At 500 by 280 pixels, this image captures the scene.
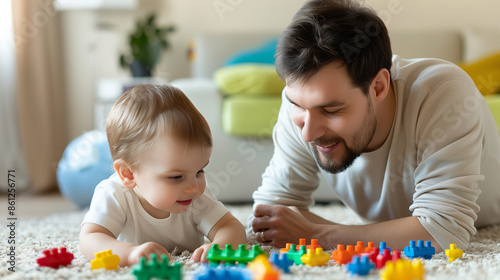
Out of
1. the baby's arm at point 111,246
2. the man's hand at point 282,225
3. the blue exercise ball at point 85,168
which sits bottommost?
the blue exercise ball at point 85,168

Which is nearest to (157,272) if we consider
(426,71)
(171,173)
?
(171,173)

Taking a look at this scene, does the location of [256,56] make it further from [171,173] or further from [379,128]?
[171,173]

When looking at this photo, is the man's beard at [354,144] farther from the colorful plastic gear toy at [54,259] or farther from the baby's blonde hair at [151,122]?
the colorful plastic gear toy at [54,259]

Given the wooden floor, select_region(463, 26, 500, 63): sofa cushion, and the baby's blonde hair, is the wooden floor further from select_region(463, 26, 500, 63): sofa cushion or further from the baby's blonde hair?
select_region(463, 26, 500, 63): sofa cushion

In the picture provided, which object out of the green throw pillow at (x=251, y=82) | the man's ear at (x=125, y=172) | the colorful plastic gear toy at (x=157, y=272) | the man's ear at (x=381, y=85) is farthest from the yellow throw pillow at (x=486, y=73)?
the colorful plastic gear toy at (x=157, y=272)

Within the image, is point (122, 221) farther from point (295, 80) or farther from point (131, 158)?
point (295, 80)

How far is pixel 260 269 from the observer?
763mm

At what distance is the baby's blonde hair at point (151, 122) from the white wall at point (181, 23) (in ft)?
7.65

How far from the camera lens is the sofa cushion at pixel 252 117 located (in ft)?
7.29

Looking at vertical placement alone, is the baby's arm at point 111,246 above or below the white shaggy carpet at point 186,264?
above

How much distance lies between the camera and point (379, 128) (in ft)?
4.28

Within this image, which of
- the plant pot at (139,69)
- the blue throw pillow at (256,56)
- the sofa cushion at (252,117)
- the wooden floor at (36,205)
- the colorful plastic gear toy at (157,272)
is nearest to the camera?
the colorful plastic gear toy at (157,272)

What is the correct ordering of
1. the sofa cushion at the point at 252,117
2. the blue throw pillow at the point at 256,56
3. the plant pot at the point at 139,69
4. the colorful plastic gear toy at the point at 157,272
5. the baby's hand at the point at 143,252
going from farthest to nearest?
the plant pot at the point at 139,69 → the blue throw pillow at the point at 256,56 → the sofa cushion at the point at 252,117 → the baby's hand at the point at 143,252 → the colorful plastic gear toy at the point at 157,272

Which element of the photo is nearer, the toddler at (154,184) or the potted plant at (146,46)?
the toddler at (154,184)
